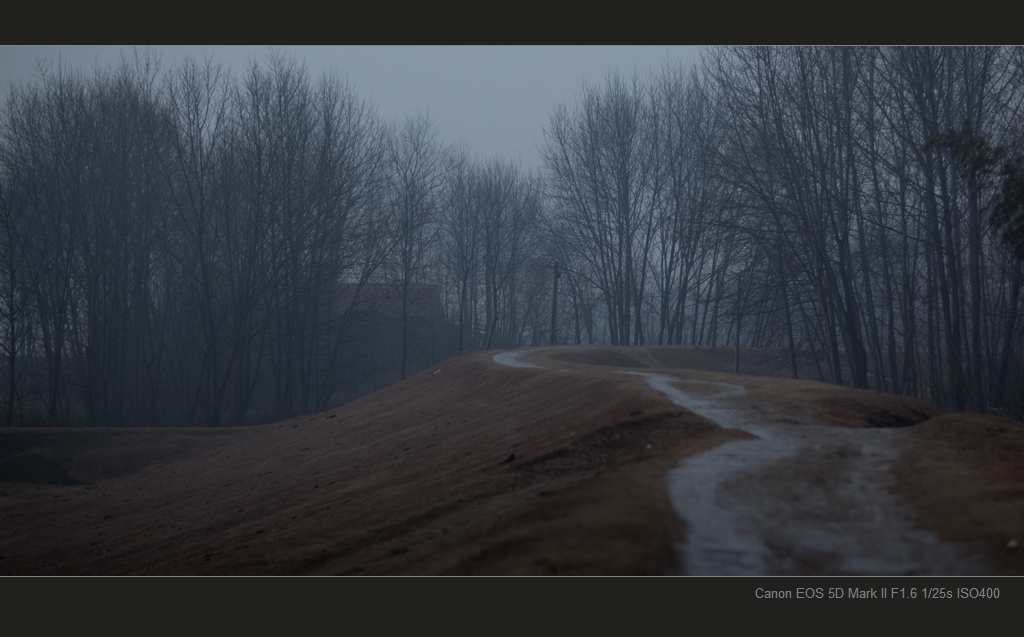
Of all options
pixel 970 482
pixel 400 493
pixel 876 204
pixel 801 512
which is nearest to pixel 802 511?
pixel 801 512

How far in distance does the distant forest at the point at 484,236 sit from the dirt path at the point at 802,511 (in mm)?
10333

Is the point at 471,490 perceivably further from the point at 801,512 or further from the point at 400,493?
the point at 801,512

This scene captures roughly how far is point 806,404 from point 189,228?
120 ft

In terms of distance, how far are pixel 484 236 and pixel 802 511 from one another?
5600 centimetres

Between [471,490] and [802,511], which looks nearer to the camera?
[802,511]

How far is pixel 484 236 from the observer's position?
62.3 m

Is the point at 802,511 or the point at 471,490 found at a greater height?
the point at 802,511

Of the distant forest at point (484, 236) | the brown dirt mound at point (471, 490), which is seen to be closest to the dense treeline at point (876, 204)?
the distant forest at point (484, 236)

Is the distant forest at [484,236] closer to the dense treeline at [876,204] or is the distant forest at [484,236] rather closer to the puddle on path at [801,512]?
the dense treeline at [876,204]

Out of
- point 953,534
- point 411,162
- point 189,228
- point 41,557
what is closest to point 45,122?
point 189,228

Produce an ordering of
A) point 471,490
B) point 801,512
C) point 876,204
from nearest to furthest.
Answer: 1. point 801,512
2. point 471,490
3. point 876,204

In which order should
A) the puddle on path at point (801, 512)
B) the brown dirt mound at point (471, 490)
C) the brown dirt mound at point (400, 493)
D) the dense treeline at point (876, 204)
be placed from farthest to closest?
the dense treeline at point (876, 204) < the brown dirt mound at point (400, 493) < the brown dirt mound at point (471, 490) < the puddle on path at point (801, 512)

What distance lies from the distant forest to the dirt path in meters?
10.3

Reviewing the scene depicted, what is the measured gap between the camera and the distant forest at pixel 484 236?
1042 inches
